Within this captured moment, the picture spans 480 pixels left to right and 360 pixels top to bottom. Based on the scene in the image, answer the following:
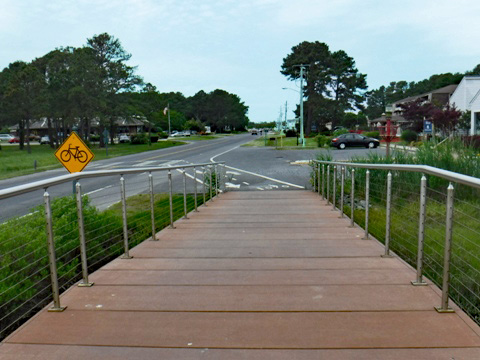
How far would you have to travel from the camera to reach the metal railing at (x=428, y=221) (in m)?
3.46

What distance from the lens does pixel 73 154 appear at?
10516 millimetres

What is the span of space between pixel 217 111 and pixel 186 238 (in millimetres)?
148768

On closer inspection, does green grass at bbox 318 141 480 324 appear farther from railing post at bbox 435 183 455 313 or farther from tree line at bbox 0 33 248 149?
tree line at bbox 0 33 248 149

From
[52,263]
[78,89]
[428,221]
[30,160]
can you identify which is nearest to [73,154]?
[52,263]

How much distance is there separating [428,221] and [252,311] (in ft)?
18.1

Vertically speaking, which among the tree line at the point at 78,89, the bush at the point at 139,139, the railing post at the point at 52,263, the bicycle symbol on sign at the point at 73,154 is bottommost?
the bush at the point at 139,139

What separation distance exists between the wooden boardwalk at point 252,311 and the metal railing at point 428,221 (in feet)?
1.30

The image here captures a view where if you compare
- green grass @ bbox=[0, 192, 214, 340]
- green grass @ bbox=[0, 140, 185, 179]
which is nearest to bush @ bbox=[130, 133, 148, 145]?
green grass @ bbox=[0, 140, 185, 179]

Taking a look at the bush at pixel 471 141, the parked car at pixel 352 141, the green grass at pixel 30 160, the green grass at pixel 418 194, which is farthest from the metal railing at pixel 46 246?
the parked car at pixel 352 141

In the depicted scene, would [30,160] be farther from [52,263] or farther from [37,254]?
[52,263]

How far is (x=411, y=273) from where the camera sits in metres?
4.41

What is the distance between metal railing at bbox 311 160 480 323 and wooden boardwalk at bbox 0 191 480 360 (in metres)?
0.40

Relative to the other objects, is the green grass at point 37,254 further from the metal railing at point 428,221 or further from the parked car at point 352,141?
the parked car at point 352,141

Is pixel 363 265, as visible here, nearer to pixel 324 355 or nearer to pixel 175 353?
pixel 324 355
